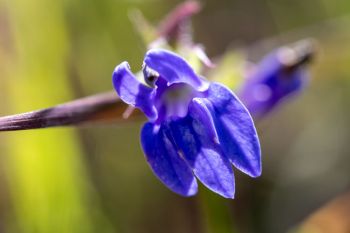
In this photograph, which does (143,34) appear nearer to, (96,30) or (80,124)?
(80,124)

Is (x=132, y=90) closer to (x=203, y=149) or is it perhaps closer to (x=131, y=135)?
(x=203, y=149)

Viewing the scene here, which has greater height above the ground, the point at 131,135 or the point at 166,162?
the point at 131,135

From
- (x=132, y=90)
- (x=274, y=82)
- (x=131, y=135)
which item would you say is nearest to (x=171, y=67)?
(x=132, y=90)

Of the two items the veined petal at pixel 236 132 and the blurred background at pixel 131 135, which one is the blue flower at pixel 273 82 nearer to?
the blurred background at pixel 131 135

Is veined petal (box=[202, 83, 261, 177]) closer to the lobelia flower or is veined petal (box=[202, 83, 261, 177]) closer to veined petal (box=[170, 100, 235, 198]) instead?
veined petal (box=[170, 100, 235, 198])

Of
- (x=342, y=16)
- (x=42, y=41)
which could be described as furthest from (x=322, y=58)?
(x=42, y=41)

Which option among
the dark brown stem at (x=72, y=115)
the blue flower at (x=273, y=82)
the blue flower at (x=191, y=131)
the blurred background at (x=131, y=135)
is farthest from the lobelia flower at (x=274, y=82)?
the blue flower at (x=191, y=131)

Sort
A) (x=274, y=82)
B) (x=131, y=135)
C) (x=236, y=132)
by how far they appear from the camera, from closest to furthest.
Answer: (x=236, y=132) < (x=274, y=82) < (x=131, y=135)
